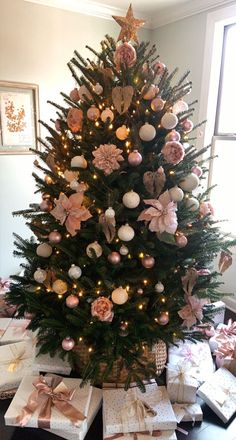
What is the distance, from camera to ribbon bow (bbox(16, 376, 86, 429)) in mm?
A: 979

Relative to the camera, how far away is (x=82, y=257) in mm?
1070

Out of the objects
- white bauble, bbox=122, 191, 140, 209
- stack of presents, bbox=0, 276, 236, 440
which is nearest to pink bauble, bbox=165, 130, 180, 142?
white bauble, bbox=122, 191, 140, 209

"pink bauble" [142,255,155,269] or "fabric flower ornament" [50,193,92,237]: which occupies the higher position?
"fabric flower ornament" [50,193,92,237]

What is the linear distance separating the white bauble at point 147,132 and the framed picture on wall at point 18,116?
169 centimetres

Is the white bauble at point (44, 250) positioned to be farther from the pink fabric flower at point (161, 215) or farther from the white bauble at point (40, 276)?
the pink fabric flower at point (161, 215)

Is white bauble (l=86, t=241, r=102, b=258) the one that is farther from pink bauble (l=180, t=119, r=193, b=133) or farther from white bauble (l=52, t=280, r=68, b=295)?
pink bauble (l=180, t=119, r=193, b=133)

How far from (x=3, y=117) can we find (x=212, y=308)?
209 centimetres

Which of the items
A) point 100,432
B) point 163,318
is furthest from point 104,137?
point 100,432

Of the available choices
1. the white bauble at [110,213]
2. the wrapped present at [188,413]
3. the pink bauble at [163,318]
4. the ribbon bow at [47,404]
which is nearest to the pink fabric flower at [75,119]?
the white bauble at [110,213]

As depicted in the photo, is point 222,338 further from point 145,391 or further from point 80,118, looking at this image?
point 80,118

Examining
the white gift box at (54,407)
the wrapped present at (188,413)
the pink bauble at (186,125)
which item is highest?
the pink bauble at (186,125)

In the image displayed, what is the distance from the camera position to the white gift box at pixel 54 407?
97cm

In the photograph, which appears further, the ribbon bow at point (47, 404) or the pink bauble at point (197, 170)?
the pink bauble at point (197, 170)

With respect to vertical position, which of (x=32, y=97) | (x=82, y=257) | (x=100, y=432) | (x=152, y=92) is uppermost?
(x=32, y=97)
